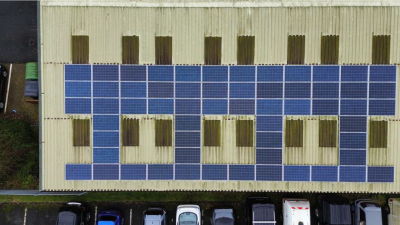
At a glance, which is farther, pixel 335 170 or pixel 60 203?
pixel 60 203

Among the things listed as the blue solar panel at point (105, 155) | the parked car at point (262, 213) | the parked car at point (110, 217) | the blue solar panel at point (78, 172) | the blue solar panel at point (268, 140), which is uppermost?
the blue solar panel at point (268, 140)

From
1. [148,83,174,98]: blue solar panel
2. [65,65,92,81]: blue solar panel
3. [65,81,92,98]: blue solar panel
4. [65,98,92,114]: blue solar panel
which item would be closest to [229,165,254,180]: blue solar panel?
[148,83,174,98]: blue solar panel

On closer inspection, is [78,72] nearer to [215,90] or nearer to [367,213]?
[215,90]

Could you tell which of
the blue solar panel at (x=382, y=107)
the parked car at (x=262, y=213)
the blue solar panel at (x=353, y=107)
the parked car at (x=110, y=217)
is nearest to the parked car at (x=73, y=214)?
the parked car at (x=110, y=217)

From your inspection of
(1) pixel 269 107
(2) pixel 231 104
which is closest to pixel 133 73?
(2) pixel 231 104

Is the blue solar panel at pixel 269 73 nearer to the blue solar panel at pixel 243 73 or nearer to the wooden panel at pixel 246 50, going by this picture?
the blue solar panel at pixel 243 73

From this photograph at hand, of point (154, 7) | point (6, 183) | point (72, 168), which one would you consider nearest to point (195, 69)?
point (154, 7)

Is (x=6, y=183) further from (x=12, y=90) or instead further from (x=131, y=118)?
(x=131, y=118)
